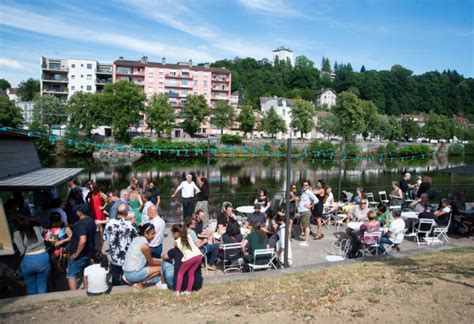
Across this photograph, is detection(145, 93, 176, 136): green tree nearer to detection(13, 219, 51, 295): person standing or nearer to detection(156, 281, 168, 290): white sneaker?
detection(13, 219, 51, 295): person standing

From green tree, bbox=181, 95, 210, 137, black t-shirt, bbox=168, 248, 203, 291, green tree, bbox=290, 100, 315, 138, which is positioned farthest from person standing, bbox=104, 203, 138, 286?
green tree, bbox=290, 100, 315, 138

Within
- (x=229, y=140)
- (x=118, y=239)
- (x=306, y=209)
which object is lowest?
(x=306, y=209)

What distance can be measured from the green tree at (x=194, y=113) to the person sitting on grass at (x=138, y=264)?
240 feet

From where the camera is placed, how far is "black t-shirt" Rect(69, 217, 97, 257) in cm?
718

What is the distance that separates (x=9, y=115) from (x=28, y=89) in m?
53.6

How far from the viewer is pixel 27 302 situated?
20.7ft

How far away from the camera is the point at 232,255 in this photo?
8578 mm

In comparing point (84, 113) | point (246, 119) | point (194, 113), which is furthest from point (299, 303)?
point (246, 119)

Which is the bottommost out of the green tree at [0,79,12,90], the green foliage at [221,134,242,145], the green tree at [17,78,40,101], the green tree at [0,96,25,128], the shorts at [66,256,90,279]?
the shorts at [66,256,90,279]

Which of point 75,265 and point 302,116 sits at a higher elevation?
point 302,116

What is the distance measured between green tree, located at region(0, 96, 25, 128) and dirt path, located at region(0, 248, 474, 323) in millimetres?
68158

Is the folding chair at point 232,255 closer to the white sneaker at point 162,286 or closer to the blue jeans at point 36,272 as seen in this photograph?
the white sneaker at point 162,286

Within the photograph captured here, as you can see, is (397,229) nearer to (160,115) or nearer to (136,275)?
(136,275)

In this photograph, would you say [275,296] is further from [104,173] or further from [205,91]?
[205,91]
